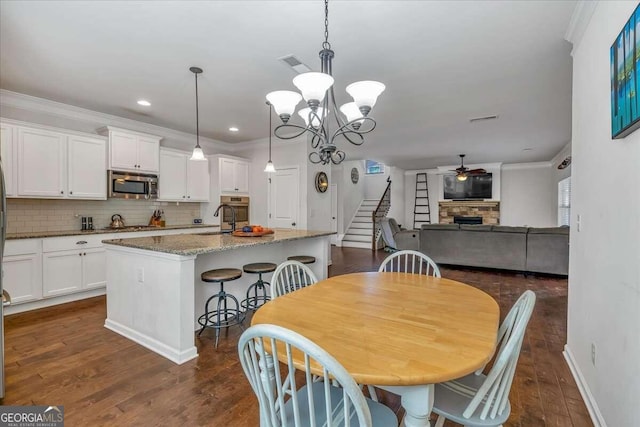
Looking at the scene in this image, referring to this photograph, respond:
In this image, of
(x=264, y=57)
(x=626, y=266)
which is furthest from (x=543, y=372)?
(x=264, y=57)

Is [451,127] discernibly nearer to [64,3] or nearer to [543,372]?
[543,372]

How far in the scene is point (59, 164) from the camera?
3834 mm

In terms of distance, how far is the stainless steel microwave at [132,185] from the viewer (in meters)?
4.29

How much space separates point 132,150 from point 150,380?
3473mm

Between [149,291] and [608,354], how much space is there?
10.3 feet

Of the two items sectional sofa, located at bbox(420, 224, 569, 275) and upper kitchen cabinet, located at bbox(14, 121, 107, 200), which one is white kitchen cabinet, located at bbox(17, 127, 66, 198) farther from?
sectional sofa, located at bbox(420, 224, 569, 275)

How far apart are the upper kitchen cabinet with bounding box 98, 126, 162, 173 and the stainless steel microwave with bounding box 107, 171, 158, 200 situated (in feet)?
0.28

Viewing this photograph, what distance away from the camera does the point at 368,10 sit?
2.08 meters

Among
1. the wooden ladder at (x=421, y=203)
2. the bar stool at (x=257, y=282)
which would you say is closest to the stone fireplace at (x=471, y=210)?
the wooden ladder at (x=421, y=203)

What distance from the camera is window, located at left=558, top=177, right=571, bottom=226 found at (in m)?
6.89

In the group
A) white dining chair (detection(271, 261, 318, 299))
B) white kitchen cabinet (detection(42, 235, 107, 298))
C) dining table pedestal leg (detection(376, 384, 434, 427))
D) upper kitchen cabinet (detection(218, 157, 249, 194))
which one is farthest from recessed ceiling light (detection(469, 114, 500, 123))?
white kitchen cabinet (detection(42, 235, 107, 298))

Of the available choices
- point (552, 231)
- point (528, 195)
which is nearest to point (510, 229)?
point (552, 231)

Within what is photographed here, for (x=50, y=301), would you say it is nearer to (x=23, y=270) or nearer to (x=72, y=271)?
(x=72, y=271)

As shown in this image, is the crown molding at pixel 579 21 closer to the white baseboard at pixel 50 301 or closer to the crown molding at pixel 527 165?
the white baseboard at pixel 50 301
